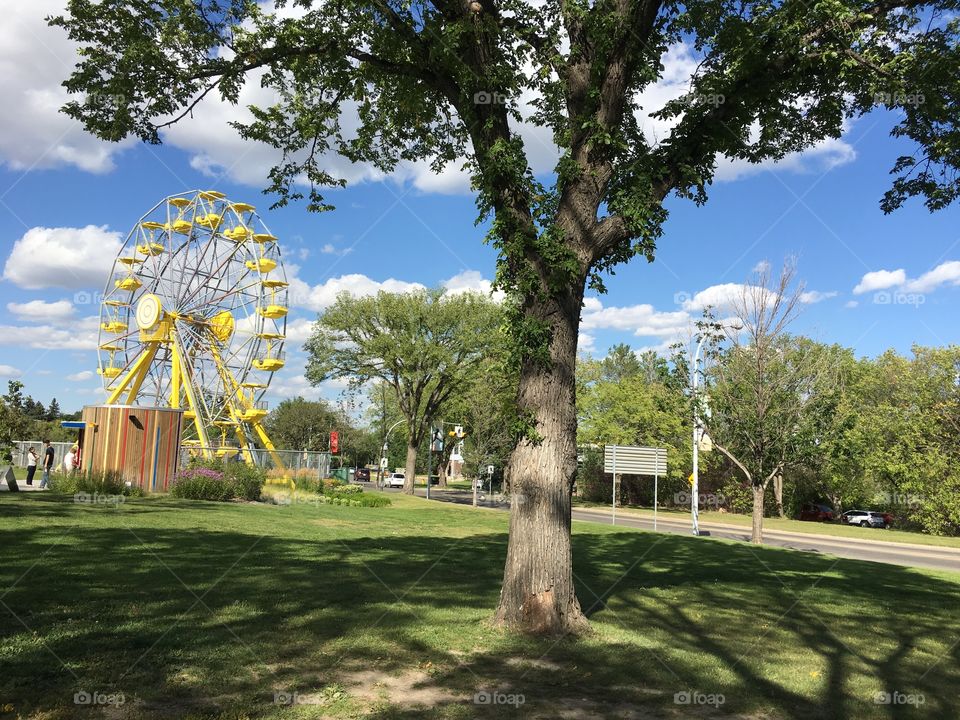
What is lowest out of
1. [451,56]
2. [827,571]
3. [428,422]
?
[827,571]

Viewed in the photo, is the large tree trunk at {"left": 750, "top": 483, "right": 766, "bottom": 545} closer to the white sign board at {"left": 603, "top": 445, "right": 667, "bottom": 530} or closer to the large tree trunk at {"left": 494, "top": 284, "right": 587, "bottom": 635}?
the white sign board at {"left": 603, "top": 445, "right": 667, "bottom": 530}

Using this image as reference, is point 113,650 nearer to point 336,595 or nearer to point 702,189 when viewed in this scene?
point 336,595

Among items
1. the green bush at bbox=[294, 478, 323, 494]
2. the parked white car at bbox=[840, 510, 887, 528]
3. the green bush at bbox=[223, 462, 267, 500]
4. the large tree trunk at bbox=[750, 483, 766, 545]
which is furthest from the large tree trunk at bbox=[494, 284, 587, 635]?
the parked white car at bbox=[840, 510, 887, 528]

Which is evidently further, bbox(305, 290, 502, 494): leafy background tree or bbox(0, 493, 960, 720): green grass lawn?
bbox(305, 290, 502, 494): leafy background tree

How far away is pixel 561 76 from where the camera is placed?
8422 mm

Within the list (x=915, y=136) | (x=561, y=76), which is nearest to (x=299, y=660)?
(x=561, y=76)

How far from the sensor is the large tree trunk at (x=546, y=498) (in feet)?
23.4

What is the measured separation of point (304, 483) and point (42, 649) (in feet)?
78.4

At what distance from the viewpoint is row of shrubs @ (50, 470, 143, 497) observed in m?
19.7

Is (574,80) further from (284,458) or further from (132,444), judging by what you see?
(284,458)

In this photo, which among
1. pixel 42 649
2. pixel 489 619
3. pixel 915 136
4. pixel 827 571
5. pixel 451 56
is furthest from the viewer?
pixel 827 571

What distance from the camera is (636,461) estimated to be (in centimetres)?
3009

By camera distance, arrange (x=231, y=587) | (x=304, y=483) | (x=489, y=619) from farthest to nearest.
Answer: (x=304, y=483) → (x=231, y=587) → (x=489, y=619)

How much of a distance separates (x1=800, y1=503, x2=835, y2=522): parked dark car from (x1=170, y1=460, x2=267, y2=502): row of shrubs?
1656 inches
